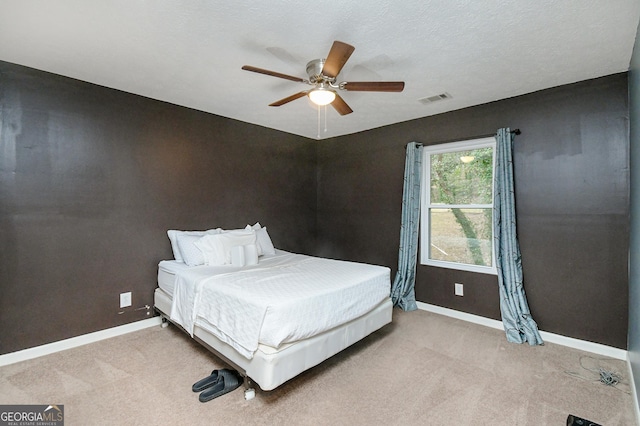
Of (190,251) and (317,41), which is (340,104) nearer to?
(317,41)

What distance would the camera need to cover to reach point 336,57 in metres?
1.93

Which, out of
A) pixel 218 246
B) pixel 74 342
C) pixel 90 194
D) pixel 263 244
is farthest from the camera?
pixel 263 244

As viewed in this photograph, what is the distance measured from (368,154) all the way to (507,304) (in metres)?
2.61

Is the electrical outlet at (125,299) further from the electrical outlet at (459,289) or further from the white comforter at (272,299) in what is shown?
the electrical outlet at (459,289)

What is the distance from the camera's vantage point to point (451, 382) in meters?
2.24

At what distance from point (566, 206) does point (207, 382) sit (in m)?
3.51

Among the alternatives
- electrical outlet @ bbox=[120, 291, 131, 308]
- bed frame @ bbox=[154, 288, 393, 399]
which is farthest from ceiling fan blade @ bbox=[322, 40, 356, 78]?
electrical outlet @ bbox=[120, 291, 131, 308]

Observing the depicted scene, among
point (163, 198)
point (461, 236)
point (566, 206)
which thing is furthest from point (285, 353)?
point (566, 206)

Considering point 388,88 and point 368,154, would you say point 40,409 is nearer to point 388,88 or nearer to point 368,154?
point 388,88

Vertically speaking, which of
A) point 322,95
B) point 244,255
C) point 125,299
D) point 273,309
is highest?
point 322,95

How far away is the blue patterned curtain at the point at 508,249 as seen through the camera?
299cm

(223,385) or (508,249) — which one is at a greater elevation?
(508,249)

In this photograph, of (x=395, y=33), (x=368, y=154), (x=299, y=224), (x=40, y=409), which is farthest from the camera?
(x=299, y=224)

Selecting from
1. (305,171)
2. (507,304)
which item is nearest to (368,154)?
(305,171)
